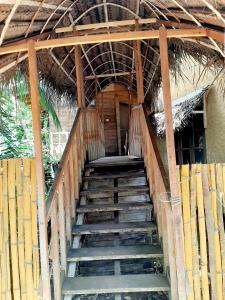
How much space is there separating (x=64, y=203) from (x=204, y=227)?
1440 millimetres

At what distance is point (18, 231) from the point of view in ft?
9.80

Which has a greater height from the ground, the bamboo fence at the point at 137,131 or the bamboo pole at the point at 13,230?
the bamboo fence at the point at 137,131

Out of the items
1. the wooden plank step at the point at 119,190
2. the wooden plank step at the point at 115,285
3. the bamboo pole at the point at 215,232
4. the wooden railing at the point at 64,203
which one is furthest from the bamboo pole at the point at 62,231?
the bamboo pole at the point at 215,232

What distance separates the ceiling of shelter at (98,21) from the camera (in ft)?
8.52

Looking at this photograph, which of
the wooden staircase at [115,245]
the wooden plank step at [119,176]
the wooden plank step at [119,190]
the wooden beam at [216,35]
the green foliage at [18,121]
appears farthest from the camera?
the wooden plank step at [119,176]

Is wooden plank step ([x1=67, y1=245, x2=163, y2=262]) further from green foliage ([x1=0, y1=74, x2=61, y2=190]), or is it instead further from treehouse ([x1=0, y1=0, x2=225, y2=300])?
green foliage ([x1=0, y1=74, x2=61, y2=190])

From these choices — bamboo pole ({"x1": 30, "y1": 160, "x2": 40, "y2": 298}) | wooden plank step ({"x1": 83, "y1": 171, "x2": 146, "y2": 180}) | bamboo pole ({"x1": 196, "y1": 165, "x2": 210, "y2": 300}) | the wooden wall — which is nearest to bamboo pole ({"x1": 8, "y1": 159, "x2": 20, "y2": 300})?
bamboo pole ({"x1": 30, "y1": 160, "x2": 40, "y2": 298})

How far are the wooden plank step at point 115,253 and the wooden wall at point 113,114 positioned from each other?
8.04 m

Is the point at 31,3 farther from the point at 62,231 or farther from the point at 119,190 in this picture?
the point at 119,190

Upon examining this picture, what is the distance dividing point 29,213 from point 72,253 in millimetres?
792

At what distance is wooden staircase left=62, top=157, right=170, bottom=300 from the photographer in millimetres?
3133

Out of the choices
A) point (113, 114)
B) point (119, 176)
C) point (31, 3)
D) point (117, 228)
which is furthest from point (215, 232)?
point (113, 114)

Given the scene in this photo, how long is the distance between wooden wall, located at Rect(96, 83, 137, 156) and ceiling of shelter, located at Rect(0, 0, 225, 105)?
13.6 ft

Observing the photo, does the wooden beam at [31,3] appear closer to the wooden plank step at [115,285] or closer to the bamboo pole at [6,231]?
the bamboo pole at [6,231]
